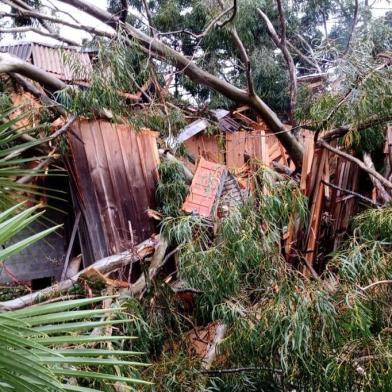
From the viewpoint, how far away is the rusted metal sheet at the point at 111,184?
3.70m

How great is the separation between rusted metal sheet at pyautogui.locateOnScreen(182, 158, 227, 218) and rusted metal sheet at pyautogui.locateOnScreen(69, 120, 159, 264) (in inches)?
14.8

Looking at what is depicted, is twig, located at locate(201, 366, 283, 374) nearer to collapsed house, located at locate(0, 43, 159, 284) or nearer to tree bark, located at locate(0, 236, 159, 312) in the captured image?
tree bark, located at locate(0, 236, 159, 312)

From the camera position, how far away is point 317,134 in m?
3.80

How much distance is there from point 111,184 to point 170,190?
0.54m

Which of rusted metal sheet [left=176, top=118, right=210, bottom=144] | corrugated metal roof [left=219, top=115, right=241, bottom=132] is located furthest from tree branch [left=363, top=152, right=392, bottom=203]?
corrugated metal roof [left=219, top=115, right=241, bottom=132]

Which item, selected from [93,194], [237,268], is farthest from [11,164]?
[237,268]

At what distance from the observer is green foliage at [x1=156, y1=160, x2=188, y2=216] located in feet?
12.8

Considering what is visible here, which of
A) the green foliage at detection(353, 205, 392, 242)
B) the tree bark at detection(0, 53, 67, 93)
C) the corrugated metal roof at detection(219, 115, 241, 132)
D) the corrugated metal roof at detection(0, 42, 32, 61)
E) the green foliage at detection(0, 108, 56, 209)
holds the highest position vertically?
the corrugated metal roof at detection(0, 42, 32, 61)

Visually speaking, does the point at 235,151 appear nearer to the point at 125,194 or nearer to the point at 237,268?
the point at 125,194

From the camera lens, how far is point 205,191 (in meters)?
3.88

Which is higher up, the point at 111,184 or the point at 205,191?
the point at 111,184

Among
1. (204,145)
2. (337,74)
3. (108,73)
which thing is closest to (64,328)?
(108,73)

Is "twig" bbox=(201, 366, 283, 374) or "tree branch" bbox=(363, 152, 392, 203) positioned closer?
"twig" bbox=(201, 366, 283, 374)

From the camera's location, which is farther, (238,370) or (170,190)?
(170,190)
